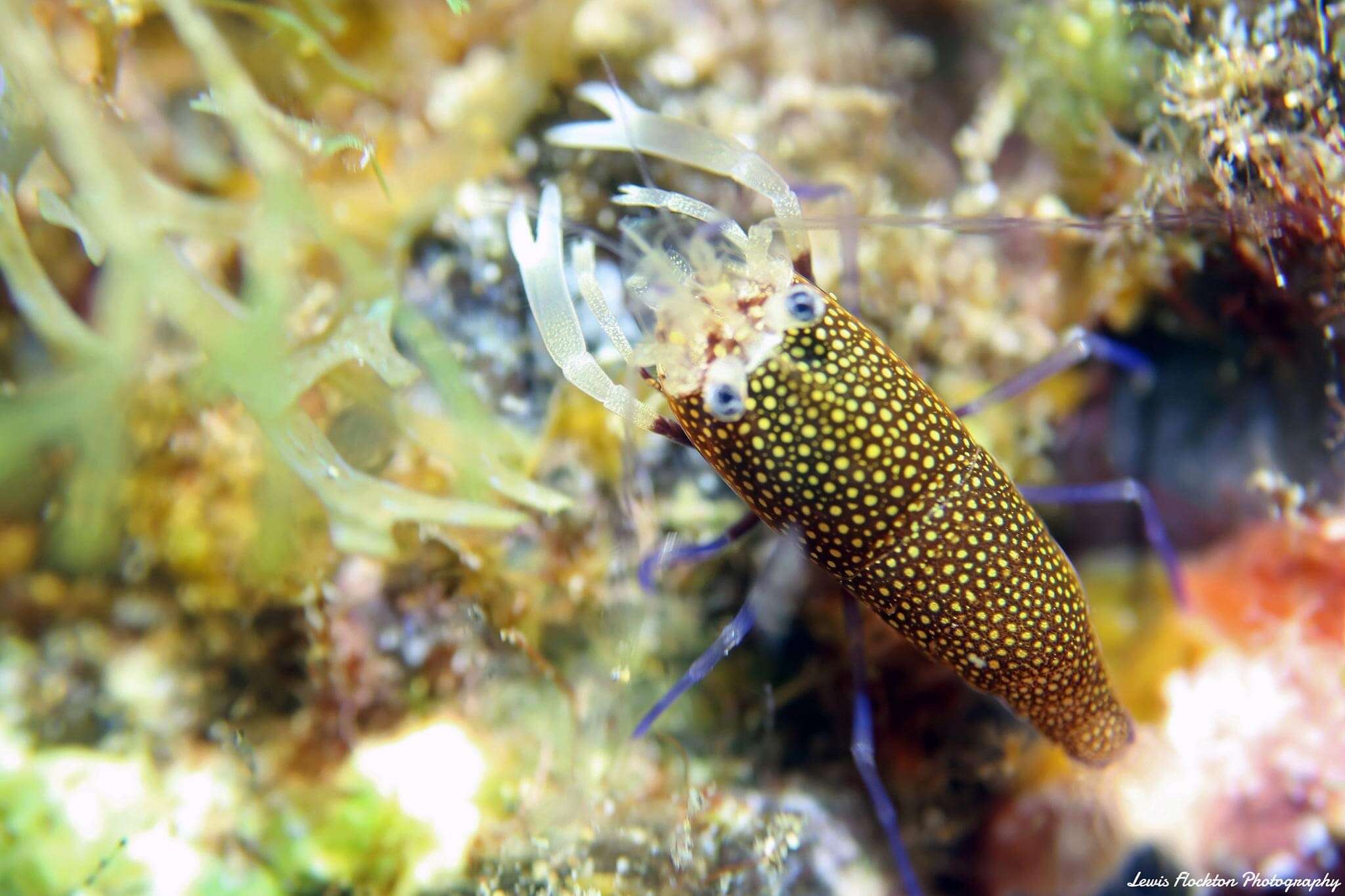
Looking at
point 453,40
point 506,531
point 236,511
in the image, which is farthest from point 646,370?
point 453,40

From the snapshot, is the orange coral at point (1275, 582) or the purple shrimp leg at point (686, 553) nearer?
the purple shrimp leg at point (686, 553)

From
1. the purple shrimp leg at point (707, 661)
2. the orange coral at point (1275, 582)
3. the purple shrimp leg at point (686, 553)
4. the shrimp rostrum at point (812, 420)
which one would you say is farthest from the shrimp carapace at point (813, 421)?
the orange coral at point (1275, 582)

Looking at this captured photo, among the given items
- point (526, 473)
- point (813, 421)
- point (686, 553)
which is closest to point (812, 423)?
point (813, 421)

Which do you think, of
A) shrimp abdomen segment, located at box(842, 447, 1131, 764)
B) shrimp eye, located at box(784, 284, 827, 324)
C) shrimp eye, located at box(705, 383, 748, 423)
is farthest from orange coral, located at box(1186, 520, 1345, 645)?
shrimp eye, located at box(705, 383, 748, 423)

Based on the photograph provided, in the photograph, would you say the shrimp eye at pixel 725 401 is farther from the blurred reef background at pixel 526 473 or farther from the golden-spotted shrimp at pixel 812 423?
the blurred reef background at pixel 526 473

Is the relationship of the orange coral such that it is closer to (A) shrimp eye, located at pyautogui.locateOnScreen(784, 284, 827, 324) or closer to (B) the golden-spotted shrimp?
(B) the golden-spotted shrimp

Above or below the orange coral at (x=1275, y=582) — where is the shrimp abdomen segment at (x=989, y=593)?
above
